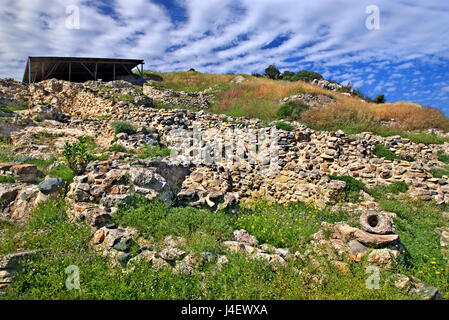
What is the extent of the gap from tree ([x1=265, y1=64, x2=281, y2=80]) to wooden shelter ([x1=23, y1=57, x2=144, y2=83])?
80.9 feet

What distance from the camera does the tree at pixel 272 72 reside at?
4282 cm

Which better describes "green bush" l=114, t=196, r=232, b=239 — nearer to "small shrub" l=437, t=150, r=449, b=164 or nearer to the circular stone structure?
the circular stone structure

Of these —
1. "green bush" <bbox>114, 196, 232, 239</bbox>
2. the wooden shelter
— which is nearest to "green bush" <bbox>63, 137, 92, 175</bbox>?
"green bush" <bbox>114, 196, 232, 239</bbox>

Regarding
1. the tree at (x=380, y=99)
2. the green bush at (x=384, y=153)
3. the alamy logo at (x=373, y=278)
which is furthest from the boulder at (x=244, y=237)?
the tree at (x=380, y=99)

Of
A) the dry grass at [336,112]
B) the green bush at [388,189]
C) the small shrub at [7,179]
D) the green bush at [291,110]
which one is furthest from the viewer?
the green bush at [291,110]

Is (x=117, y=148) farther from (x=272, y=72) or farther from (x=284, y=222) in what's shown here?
(x=272, y=72)

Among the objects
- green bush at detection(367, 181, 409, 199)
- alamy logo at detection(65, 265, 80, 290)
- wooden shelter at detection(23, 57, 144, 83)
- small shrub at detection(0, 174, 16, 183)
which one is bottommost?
alamy logo at detection(65, 265, 80, 290)

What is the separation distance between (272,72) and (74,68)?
104ft

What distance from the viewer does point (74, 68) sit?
78.8 feet

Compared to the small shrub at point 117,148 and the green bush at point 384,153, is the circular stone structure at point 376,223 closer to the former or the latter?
the green bush at point 384,153

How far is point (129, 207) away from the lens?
18.3 feet

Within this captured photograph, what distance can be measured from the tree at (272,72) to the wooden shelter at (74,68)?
80.9 ft

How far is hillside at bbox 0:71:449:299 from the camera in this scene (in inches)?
146
